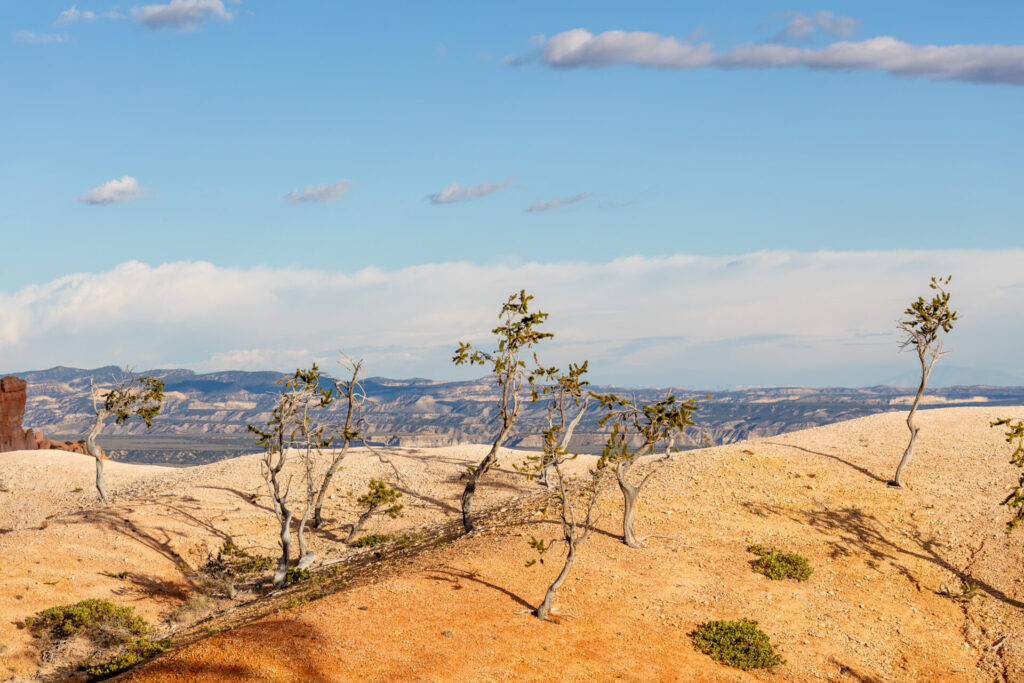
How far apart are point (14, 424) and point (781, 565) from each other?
253 feet

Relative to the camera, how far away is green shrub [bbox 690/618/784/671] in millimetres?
23578

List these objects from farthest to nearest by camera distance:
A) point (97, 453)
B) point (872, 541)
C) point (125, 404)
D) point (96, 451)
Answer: point (125, 404) → point (97, 453) → point (96, 451) → point (872, 541)

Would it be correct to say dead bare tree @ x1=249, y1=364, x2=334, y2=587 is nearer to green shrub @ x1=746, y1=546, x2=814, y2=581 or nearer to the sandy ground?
the sandy ground

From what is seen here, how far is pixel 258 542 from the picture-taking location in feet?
139

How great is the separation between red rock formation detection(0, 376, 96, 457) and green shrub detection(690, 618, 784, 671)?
69581 mm

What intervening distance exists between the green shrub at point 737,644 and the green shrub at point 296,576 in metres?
17.9

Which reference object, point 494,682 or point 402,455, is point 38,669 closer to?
point 494,682

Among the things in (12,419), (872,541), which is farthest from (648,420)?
(12,419)

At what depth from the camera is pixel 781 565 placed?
30.1 m

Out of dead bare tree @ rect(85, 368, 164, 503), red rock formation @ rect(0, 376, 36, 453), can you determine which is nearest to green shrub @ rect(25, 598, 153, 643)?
dead bare tree @ rect(85, 368, 164, 503)

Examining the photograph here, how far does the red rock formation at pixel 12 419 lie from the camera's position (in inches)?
3002

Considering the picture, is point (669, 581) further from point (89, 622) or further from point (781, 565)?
point (89, 622)

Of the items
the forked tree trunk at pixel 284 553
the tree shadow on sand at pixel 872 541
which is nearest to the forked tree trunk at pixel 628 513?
the tree shadow on sand at pixel 872 541

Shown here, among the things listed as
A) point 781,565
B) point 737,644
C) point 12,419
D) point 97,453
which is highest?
point 12,419
